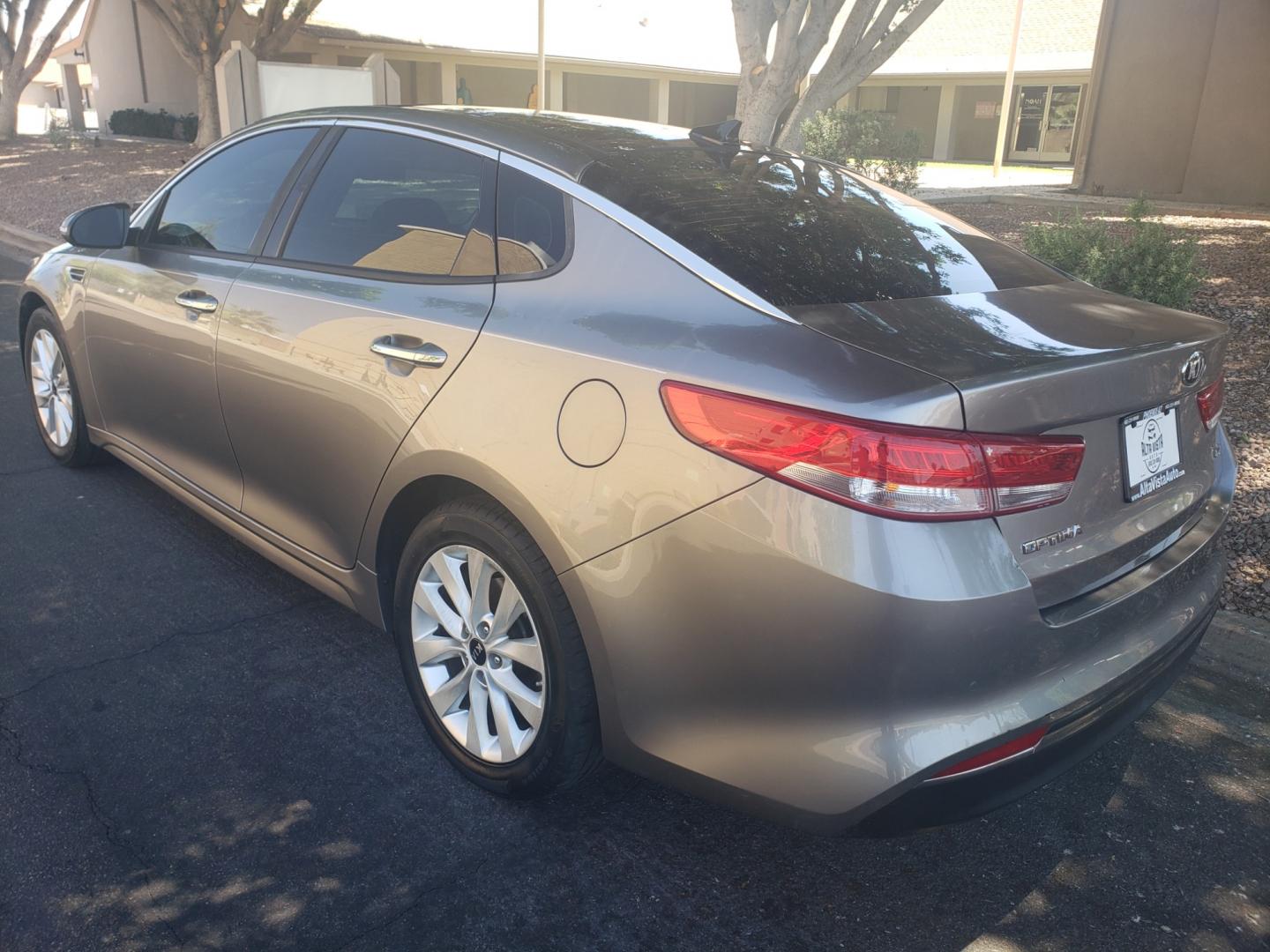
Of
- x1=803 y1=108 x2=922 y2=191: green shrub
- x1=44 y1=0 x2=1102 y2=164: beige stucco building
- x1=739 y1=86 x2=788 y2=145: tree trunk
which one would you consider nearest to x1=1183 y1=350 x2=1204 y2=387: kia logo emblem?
x1=739 y1=86 x2=788 y2=145: tree trunk

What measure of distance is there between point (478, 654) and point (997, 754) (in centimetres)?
135

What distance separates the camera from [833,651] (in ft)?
6.70

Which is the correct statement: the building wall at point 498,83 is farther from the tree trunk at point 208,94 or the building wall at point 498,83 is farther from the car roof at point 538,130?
the car roof at point 538,130

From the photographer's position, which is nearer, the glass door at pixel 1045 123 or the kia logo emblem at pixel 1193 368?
the kia logo emblem at pixel 1193 368

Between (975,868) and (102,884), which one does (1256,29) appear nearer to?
(975,868)

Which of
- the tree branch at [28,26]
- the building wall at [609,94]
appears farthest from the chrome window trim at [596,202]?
the building wall at [609,94]

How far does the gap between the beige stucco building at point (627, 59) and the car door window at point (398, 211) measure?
2579 centimetres

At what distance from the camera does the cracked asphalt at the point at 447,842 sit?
7.94 ft

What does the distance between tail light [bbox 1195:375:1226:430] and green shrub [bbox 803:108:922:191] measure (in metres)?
12.4

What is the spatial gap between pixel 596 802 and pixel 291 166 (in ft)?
7.80

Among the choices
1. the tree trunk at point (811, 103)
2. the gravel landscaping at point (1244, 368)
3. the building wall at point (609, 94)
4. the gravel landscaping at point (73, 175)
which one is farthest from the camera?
the building wall at point (609, 94)

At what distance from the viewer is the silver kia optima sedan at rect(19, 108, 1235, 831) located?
2045 millimetres

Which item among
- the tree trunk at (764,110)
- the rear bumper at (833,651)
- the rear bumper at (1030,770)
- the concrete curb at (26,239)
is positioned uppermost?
the tree trunk at (764,110)

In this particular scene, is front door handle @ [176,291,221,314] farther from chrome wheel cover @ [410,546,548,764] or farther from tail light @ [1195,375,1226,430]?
tail light @ [1195,375,1226,430]
